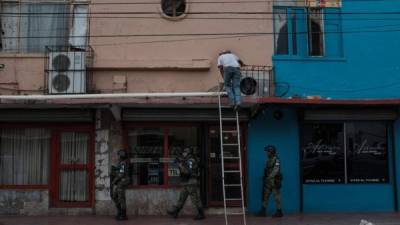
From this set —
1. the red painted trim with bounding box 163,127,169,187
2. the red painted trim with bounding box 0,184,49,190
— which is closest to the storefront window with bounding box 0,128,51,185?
the red painted trim with bounding box 0,184,49,190

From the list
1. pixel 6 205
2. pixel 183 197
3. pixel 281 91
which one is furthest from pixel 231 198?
pixel 6 205

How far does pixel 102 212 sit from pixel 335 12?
862 centimetres

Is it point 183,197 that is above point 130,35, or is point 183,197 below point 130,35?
below

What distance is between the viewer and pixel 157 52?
15.4 m

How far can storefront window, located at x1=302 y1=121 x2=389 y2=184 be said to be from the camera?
15.5 m

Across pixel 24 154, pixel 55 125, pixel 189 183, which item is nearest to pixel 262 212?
pixel 189 183

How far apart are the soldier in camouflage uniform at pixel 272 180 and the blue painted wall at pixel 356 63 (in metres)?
1.93

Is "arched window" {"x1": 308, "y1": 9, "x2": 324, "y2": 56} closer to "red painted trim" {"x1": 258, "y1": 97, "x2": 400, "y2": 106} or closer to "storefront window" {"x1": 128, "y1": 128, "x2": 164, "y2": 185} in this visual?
"red painted trim" {"x1": 258, "y1": 97, "x2": 400, "y2": 106}

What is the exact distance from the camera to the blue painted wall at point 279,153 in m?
15.2

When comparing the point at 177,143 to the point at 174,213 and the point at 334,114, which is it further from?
the point at 334,114

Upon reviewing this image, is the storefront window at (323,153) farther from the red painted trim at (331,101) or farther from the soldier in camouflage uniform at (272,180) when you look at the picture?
the soldier in camouflage uniform at (272,180)

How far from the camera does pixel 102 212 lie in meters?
14.8

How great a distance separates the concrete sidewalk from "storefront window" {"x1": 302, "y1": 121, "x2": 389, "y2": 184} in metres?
1.16

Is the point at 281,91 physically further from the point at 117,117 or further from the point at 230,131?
the point at 117,117
